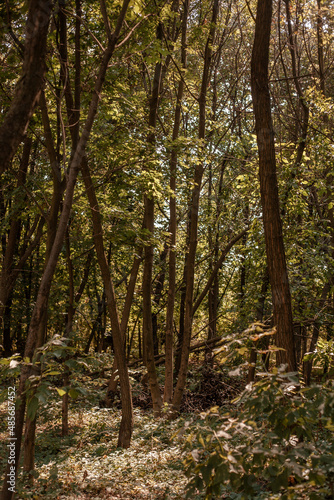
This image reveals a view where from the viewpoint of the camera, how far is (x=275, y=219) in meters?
4.43

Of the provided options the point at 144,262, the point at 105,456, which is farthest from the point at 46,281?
the point at 144,262

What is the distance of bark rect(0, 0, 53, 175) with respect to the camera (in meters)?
2.36

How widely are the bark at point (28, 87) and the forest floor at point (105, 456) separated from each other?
1981mm

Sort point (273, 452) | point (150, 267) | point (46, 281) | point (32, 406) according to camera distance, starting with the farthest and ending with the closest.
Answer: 1. point (150, 267)
2. point (46, 281)
3. point (32, 406)
4. point (273, 452)

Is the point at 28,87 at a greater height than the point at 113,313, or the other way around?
the point at 28,87

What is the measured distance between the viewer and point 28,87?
2.52 metres

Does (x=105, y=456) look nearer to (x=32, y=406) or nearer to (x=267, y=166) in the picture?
(x=32, y=406)

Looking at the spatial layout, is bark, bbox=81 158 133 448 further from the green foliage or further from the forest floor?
the green foliage

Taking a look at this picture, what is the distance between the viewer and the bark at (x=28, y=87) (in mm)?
2355

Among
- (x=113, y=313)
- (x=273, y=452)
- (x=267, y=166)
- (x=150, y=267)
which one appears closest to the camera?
(x=273, y=452)

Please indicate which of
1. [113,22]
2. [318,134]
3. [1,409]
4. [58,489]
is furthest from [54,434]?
[318,134]

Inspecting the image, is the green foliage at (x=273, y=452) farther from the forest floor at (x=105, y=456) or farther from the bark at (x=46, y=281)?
the bark at (x=46, y=281)

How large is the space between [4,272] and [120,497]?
4.41 m

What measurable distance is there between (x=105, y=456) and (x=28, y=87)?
5.00 m
